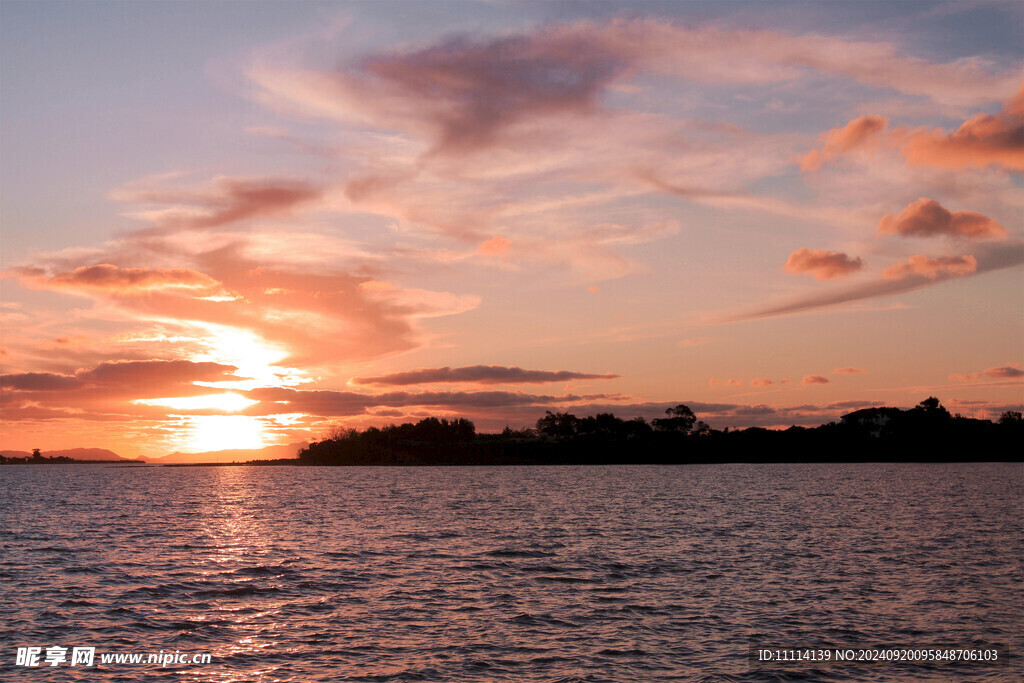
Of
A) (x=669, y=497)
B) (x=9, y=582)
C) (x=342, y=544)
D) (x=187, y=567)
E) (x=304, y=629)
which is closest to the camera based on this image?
(x=304, y=629)

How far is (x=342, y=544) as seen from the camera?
66.2m

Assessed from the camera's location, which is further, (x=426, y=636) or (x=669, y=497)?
(x=669, y=497)

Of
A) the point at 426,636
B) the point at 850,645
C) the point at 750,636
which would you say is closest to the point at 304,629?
the point at 426,636

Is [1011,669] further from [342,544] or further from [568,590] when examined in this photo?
[342,544]

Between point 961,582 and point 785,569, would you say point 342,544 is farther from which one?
point 961,582

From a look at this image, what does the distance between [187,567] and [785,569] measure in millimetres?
40239

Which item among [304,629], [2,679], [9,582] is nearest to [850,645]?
[304,629]

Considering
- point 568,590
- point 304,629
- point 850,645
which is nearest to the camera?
point 850,645

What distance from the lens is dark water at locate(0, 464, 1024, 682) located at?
30031 mm

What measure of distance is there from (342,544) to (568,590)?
2882 cm

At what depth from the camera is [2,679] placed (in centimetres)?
2812

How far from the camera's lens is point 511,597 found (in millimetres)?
41656

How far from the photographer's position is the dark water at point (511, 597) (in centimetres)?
3003

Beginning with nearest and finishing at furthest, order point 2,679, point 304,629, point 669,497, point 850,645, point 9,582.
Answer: point 2,679 → point 850,645 → point 304,629 → point 9,582 → point 669,497
